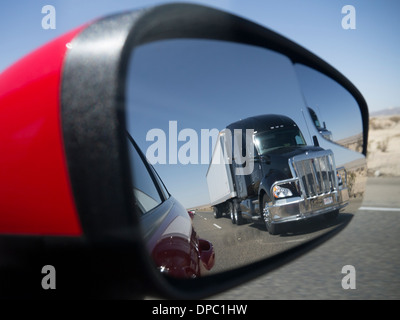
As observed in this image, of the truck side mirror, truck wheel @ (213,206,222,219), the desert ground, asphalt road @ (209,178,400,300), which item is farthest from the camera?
the desert ground

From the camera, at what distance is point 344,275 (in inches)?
173

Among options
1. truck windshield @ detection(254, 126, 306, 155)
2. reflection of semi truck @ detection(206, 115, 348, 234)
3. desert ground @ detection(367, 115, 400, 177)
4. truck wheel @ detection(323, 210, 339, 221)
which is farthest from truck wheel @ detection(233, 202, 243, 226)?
desert ground @ detection(367, 115, 400, 177)

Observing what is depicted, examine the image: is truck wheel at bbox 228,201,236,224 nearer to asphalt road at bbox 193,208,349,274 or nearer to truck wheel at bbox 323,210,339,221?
asphalt road at bbox 193,208,349,274

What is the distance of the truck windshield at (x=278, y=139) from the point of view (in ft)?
4.83

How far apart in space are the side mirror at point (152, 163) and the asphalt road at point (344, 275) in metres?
1.07

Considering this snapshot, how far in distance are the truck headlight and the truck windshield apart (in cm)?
14

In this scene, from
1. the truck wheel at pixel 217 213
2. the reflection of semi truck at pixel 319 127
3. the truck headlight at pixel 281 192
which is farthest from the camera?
the reflection of semi truck at pixel 319 127

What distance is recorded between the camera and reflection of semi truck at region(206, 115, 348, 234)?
1.42m

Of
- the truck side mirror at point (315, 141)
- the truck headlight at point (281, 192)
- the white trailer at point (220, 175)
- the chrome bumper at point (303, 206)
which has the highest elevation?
the truck side mirror at point (315, 141)

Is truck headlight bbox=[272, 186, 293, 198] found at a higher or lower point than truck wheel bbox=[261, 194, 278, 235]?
higher

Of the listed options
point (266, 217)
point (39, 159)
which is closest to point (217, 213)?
point (266, 217)

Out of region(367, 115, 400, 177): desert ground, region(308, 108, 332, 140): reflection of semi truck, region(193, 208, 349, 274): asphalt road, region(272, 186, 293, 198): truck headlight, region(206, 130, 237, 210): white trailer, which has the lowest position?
region(367, 115, 400, 177): desert ground

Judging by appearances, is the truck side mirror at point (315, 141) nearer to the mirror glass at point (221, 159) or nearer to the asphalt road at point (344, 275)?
A: the mirror glass at point (221, 159)

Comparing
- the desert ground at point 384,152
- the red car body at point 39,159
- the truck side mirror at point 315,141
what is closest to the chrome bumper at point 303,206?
the truck side mirror at point 315,141
